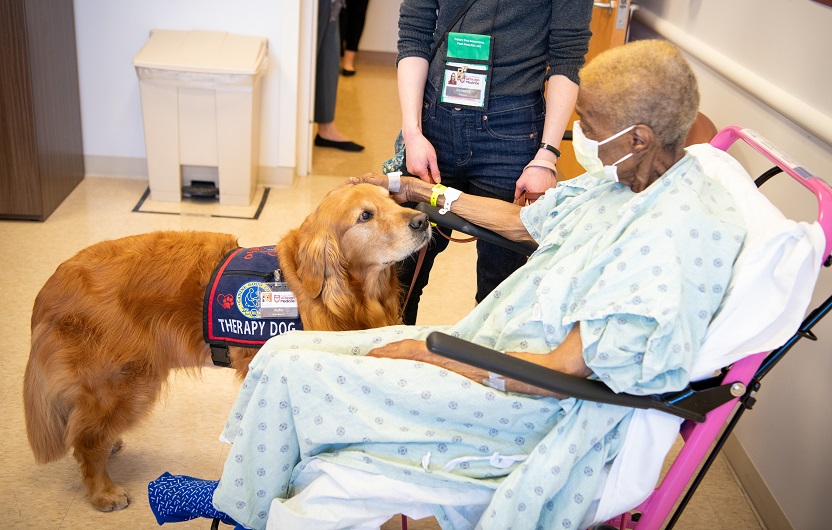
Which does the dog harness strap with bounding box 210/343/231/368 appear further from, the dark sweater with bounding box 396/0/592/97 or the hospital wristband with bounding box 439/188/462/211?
the dark sweater with bounding box 396/0/592/97

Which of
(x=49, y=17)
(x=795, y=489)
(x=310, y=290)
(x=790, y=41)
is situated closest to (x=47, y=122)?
(x=49, y=17)

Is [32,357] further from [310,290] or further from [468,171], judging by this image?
[468,171]

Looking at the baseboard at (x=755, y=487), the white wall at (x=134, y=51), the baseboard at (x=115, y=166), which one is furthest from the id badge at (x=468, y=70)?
the baseboard at (x=115, y=166)

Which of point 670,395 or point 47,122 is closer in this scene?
point 670,395

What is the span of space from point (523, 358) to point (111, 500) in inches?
47.4

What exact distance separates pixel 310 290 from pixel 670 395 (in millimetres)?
883

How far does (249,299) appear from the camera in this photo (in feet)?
5.90

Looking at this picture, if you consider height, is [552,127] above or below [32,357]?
above

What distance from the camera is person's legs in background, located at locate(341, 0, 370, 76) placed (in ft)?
21.0

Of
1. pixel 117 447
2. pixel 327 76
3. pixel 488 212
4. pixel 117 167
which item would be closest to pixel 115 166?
pixel 117 167

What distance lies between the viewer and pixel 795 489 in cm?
198

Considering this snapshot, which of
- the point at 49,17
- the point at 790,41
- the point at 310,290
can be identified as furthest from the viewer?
the point at 49,17

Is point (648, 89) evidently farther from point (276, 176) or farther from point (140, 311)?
point (276, 176)

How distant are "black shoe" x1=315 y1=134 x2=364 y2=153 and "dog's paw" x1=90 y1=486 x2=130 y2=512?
2995 mm
